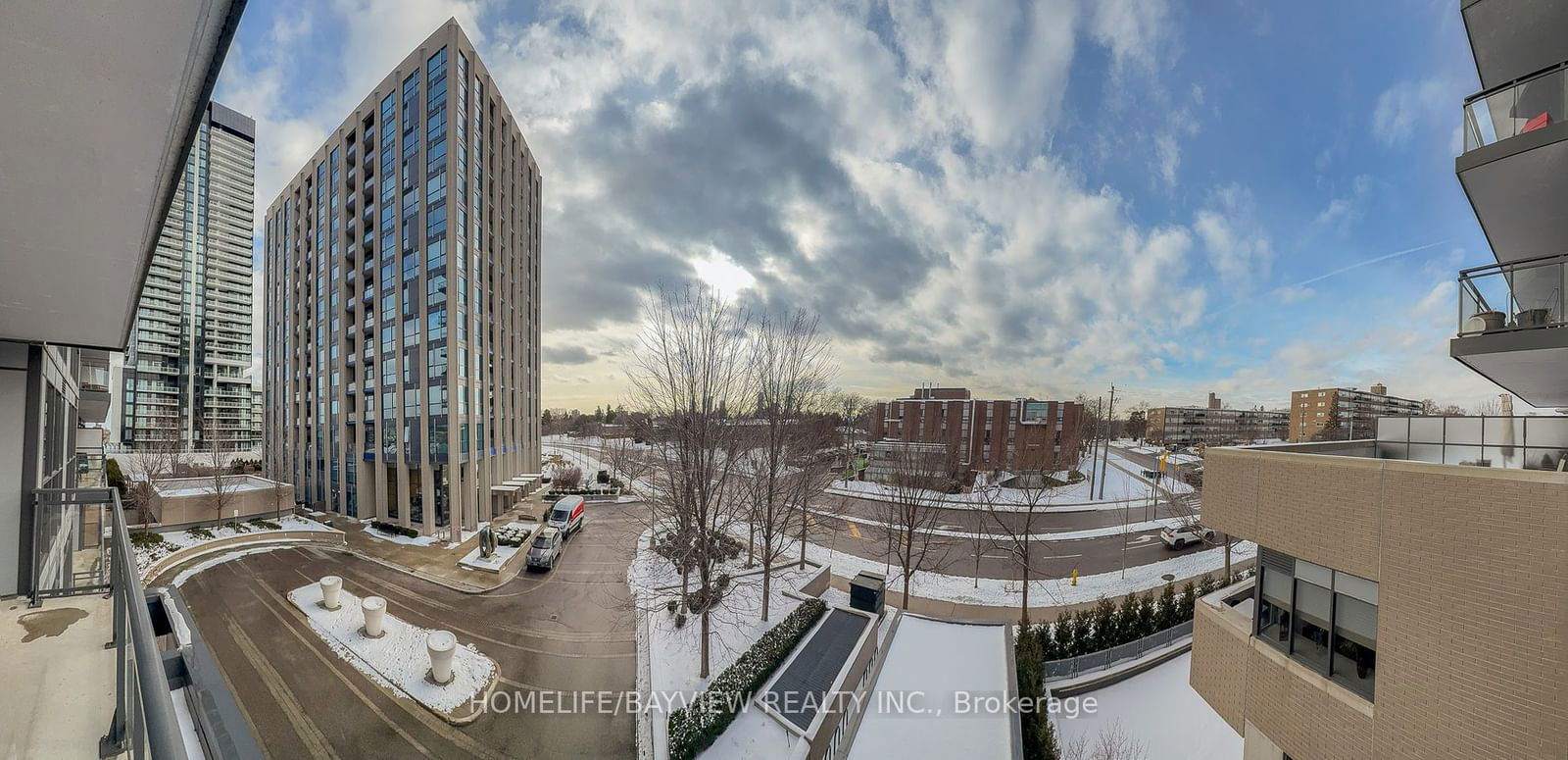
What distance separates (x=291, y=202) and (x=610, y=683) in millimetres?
39471

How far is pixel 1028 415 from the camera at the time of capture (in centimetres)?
4344

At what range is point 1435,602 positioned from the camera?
14.6 ft

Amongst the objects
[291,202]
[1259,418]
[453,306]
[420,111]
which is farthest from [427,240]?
[1259,418]

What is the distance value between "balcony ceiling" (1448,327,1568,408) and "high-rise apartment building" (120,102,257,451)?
64.2 metres

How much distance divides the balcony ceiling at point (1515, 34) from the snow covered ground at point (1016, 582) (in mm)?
15248

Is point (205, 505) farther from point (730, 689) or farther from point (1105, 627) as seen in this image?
point (1105, 627)

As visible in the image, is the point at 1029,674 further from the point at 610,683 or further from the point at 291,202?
the point at 291,202

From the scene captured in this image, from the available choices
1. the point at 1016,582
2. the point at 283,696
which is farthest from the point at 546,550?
the point at 1016,582

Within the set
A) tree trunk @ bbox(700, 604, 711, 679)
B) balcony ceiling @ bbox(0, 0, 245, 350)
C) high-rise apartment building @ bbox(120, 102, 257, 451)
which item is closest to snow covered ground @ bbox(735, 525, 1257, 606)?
tree trunk @ bbox(700, 604, 711, 679)

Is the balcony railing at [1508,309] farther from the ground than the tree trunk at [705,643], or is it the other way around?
the balcony railing at [1508,309]

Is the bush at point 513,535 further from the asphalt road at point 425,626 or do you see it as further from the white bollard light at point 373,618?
the white bollard light at point 373,618

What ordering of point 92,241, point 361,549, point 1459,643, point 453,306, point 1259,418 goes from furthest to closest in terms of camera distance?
point 1259,418, point 453,306, point 361,549, point 1459,643, point 92,241

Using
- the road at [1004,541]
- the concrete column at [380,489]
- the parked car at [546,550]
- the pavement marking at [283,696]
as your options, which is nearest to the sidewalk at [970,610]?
the road at [1004,541]

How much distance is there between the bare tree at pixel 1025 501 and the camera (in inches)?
639
